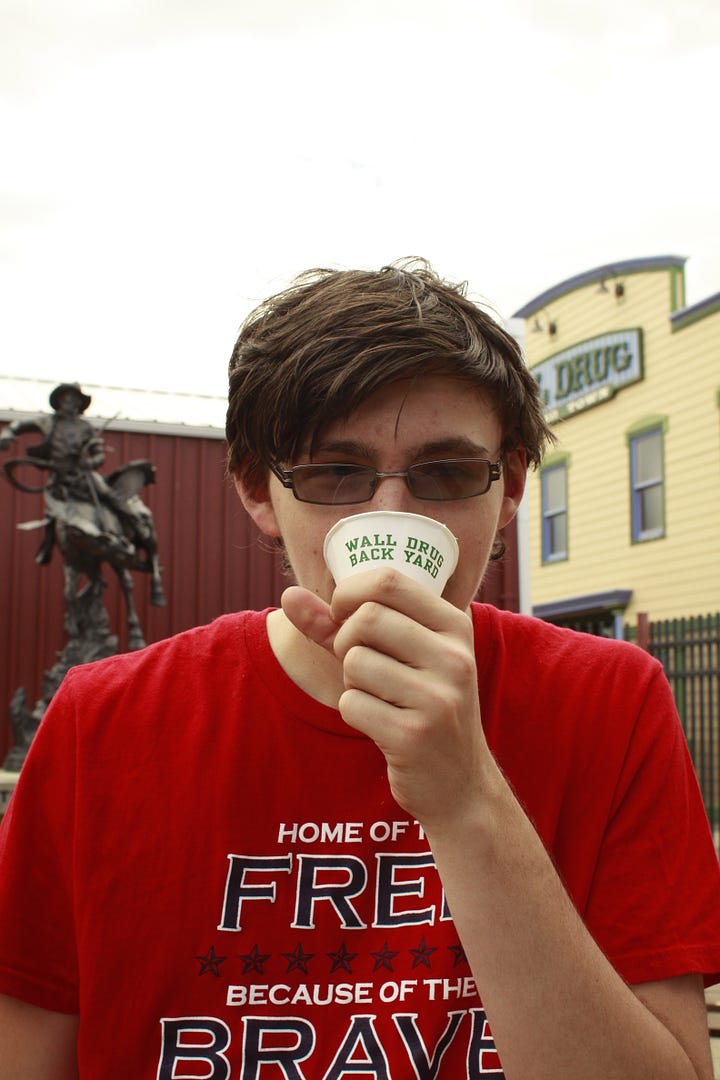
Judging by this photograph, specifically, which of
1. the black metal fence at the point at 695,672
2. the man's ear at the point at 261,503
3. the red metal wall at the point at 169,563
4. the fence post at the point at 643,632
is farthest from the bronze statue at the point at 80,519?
the man's ear at the point at 261,503

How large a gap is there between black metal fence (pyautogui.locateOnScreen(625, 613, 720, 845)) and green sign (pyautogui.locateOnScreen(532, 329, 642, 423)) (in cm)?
426

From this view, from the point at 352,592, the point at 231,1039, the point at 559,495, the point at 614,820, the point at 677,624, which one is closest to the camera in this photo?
the point at 352,592

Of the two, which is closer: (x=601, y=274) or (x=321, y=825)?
(x=321, y=825)

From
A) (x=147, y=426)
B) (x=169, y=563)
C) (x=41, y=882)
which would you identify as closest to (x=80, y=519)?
(x=169, y=563)

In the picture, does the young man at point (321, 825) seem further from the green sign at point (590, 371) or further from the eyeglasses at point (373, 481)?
the green sign at point (590, 371)

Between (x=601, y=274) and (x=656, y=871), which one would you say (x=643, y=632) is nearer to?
(x=601, y=274)

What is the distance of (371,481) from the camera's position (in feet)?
5.17

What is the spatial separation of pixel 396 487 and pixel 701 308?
13408mm

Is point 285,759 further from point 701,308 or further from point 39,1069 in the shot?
point 701,308

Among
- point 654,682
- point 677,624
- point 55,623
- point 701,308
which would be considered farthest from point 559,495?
point 654,682

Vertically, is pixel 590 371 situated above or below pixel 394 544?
above

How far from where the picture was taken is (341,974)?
1.53 m

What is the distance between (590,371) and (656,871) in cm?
1520

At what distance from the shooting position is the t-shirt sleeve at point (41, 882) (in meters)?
1.56
